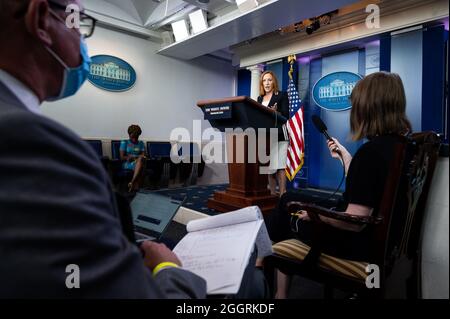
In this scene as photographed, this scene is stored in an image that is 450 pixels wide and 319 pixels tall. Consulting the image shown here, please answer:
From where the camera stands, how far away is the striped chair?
0.94m

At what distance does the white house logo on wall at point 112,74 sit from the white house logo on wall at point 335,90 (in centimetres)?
327

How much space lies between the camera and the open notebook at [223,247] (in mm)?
578

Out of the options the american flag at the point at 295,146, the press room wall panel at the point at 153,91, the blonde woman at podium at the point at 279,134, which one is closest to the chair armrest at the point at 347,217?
the blonde woman at podium at the point at 279,134

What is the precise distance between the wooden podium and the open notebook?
1.62 meters

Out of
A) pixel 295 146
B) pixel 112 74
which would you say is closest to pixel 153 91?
pixel 112 74

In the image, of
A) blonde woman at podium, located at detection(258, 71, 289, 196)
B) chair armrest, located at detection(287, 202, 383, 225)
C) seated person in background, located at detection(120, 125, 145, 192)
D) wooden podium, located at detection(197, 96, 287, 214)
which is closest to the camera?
chair armrest, located at detection(287, 202, 383, 225)

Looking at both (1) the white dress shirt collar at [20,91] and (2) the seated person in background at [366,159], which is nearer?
(1) the white dress shirt collar at [20,91]

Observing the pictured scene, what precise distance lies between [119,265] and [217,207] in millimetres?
2464

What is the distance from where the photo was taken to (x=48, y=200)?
14.8 inches

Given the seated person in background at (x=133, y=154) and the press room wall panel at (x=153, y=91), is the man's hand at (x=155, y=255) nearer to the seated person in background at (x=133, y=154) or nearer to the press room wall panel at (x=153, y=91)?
the seated person in background at (x=133, y=154)

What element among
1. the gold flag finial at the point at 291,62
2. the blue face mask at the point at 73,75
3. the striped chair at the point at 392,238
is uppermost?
the gold flag finial at the point at 291,62

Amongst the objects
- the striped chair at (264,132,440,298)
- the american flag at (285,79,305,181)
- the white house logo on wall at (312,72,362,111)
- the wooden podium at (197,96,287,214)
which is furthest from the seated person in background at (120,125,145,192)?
the white house logo on wall at (312,72,362,111)

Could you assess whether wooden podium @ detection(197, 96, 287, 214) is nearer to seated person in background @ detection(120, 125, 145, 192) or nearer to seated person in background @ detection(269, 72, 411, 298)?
seated person in background @ detection(269, 72, 411, 298)

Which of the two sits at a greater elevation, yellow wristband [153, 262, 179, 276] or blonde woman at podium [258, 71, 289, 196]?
blonde woman at podium [258, 71, 289, 196]
